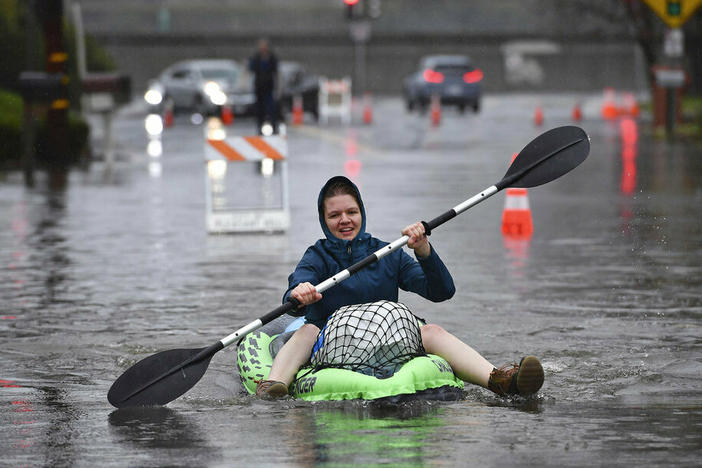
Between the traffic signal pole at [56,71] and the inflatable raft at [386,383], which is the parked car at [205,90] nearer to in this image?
the traffic signal pole at [56,71]

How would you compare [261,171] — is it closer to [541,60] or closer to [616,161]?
[616,161]

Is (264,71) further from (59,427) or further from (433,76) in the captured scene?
(59,427)

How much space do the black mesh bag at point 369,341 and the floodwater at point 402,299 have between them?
232 mm

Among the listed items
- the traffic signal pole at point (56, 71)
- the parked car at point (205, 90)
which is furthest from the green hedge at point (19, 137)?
the parked car at point (205, 90)

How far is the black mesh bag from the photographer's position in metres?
7.50

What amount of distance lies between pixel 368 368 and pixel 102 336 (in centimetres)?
255

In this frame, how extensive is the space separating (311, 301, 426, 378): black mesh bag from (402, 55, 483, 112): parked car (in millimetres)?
36535

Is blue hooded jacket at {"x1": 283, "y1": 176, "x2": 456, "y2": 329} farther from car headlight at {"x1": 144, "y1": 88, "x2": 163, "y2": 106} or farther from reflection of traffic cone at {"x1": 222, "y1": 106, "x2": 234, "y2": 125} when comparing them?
car headlight at {"x1": 144, "y1": 88, "x2": 163, "y2": 106}

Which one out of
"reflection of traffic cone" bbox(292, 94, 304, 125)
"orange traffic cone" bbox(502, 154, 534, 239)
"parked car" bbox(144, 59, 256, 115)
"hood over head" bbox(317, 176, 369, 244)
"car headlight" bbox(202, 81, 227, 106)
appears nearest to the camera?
"hood over head" bbox(317, 176, 369, 244)

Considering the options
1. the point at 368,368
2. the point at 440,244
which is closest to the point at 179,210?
the point at 440,244

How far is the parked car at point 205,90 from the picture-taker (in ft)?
134

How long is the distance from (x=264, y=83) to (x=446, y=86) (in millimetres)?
17878

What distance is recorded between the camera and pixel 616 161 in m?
24.8

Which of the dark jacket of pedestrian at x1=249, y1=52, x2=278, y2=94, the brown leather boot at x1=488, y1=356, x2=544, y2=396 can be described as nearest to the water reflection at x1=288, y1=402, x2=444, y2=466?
the brown leather boot at x1=488, y1=356, x2=544, y2=396
